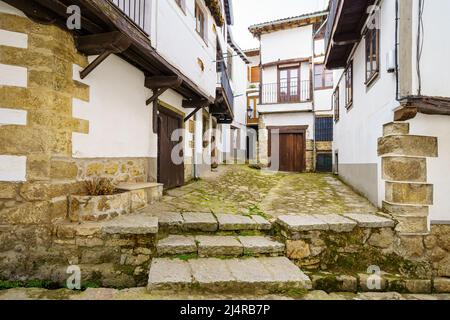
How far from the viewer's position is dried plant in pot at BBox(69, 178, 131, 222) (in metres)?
3.21

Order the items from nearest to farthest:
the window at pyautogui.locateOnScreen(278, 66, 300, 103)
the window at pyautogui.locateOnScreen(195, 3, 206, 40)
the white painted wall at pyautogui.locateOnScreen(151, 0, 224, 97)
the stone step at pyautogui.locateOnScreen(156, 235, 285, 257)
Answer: the stone step at pyautogui.locateOnScreen(156, 235, 285, 257) → the white painted wall at pyautogui.locateOnScreen(151, 0, 224, 97) → the window at pyautogui.locateOnScreen(195, 3, 206, 40) → the window at pyautogui.locateOnScreen(278, 66, 300, 103)

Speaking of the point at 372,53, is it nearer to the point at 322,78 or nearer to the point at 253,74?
the point at 322,78

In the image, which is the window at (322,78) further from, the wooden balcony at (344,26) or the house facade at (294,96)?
the wooden balcony at (344,26)

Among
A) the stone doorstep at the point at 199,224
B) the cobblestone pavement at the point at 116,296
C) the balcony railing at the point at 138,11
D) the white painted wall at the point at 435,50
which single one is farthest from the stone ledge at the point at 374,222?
the balcony railing at the point at 138,11

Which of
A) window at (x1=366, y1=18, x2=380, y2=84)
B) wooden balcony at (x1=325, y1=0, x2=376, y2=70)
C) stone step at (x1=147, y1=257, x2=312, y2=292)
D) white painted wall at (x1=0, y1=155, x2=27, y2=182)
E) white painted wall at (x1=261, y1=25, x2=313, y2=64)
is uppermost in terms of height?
white painted wall at (x1=261, y1=25, x2=313, y2=64)

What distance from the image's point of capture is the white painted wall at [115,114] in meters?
3.60

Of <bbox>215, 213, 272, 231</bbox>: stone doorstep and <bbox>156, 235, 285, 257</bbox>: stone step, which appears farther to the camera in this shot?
<bbox>215, 213, 272, 231</bbox>: stone doorstep

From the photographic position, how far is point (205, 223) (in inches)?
146

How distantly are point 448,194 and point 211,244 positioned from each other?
3429 millimetres

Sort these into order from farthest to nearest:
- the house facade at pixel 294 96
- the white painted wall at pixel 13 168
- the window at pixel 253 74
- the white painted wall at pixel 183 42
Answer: the window at pixel 253 74 < the house facade at pixel 294 96 < the white painted wall at pixel 183 42 < the white painted wall at pixel 13 168

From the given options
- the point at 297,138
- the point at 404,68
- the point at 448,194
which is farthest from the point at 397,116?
the point at 297,138

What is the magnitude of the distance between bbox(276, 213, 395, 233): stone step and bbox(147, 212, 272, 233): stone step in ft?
1.17

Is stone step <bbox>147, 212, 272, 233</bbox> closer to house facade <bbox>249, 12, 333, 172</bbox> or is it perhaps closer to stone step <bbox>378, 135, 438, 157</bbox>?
stone step <bbox>378, 135, 438, 157</bbox>

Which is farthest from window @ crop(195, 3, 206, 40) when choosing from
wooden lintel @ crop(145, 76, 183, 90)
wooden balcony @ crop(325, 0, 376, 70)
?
wooden balcony @ crop(325, 0, 376, 70)
